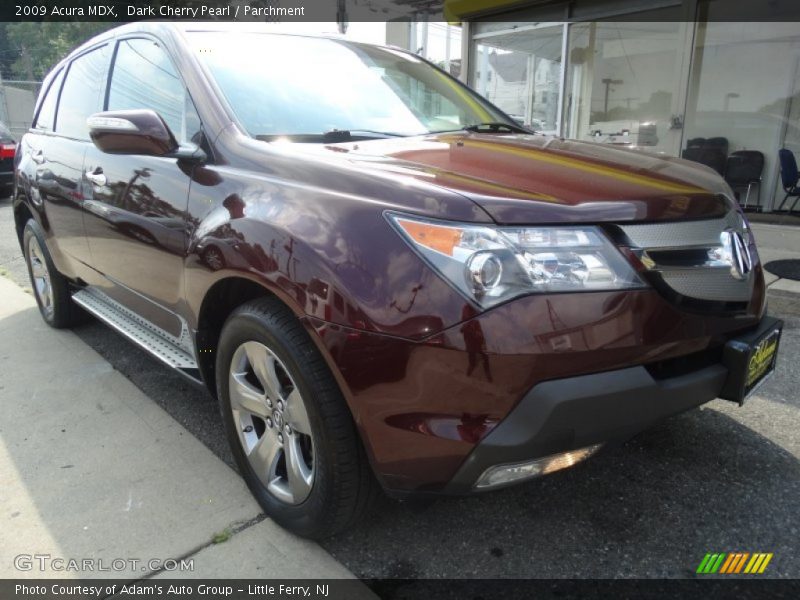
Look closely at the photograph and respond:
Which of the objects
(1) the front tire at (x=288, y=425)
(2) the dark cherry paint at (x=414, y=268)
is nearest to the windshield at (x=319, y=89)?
(2) the dark cherry paint at (x=414, y=268)

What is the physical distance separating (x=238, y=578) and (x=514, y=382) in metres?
1.15

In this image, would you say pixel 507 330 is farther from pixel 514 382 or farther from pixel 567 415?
pixel 567 415

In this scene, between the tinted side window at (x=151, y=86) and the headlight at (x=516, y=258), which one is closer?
the headlight at (x=516, y=258)

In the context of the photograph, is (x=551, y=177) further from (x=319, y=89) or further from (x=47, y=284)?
(x=47, y=284)

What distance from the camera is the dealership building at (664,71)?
348 inches

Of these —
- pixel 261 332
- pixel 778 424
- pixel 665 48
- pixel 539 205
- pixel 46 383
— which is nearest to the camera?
pixel 539 205

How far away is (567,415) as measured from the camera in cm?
153

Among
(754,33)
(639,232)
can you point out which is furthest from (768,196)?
(639,232)

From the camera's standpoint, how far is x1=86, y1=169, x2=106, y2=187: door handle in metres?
2.98

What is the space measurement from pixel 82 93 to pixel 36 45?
4564 centimetres

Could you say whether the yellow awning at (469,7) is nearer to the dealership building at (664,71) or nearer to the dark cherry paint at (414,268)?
the dealership building at (664,71)

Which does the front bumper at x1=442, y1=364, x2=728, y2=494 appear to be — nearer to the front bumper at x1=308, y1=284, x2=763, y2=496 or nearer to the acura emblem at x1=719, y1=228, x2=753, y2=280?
the front bumper at x1=308, y1=284, x2=763, y2=496

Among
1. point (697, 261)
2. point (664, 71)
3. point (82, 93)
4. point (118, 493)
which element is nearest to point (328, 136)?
point (697, 261)

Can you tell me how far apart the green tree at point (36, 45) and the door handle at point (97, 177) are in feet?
111
